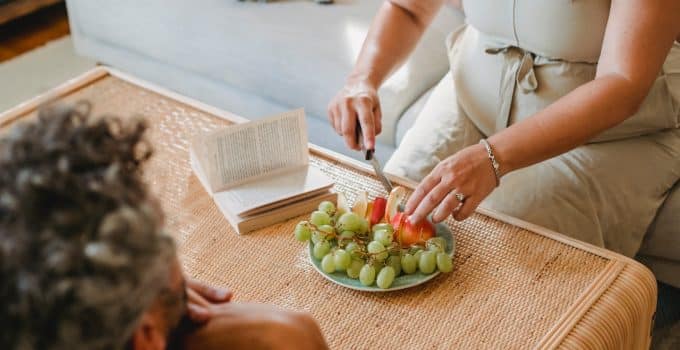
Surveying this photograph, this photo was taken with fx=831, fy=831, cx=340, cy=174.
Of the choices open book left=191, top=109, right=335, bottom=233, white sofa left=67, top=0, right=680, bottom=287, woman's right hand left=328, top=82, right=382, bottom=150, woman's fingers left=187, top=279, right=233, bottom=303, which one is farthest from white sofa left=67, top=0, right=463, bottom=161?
woman's fingers left=187, top=279, right=233, bottom=303

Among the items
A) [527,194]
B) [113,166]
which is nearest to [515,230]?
[527,194]

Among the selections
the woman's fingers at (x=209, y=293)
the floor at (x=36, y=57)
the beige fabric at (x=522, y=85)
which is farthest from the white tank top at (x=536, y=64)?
the floor at (x=36, y=57)

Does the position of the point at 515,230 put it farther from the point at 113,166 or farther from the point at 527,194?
the point at 113,166

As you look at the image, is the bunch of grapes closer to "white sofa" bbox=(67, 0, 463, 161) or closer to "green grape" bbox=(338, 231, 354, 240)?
"green grape" bbox=(338, 231, 354, 240)

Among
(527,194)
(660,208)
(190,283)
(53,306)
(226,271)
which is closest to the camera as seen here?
(53,306)

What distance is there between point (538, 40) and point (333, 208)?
0.46 meters

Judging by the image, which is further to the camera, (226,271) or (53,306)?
(226,271)

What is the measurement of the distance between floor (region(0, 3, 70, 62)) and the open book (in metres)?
2.01

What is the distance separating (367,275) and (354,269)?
29 mm

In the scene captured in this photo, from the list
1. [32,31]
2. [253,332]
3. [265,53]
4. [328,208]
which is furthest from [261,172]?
[32,31]

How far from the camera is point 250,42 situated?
2049 millimetres

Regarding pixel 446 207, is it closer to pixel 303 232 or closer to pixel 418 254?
pixel 418 254

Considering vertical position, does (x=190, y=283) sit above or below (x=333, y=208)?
above

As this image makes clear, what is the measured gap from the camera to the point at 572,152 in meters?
1.41
